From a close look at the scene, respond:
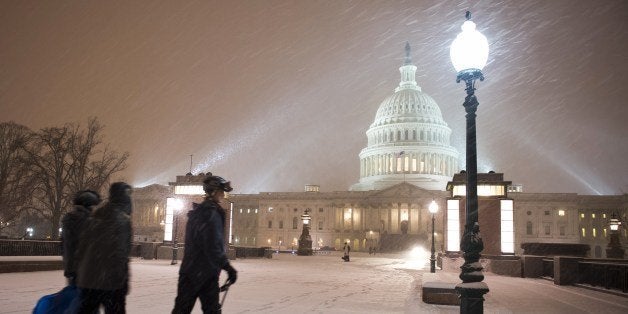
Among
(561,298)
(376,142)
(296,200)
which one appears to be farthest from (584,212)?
(561,298)

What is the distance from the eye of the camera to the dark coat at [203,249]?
21.0ft

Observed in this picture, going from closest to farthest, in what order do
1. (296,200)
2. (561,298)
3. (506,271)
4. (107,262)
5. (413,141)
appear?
(107,262) < (561,298) < (506,271) < (296,200) < (413,141)

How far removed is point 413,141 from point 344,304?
130 meters

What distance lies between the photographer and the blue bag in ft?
20.3

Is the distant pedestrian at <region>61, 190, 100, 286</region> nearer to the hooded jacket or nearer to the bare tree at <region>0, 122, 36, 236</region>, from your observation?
the hooded jacket

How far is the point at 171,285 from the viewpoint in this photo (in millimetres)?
16234

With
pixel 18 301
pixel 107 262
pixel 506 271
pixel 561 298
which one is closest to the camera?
pixel 107 262

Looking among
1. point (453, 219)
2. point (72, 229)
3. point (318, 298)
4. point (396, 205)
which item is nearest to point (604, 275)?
point (453, 219)

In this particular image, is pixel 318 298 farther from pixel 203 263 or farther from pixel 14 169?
pixel 14 169

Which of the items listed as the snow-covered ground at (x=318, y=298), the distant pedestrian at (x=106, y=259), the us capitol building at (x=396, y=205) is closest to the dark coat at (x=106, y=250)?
the distant pedestrian at (x=106, y=259)

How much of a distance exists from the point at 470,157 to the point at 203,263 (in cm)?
476

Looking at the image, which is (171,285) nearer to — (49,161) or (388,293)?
(388,293)

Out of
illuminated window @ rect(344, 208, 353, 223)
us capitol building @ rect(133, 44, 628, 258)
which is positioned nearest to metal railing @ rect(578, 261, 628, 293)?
us capitol building @ rect(133, 44, 628, 258)

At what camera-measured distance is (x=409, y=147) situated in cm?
13975
